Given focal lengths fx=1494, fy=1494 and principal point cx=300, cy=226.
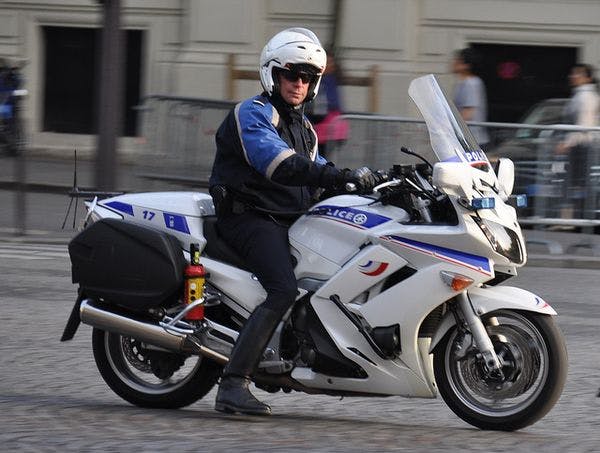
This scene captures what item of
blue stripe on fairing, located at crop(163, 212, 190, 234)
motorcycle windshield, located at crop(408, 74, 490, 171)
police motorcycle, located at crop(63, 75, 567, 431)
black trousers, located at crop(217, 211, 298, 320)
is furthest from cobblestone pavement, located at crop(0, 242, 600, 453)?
motorcycle windshield, located at crop(408, 74, 490, 171)

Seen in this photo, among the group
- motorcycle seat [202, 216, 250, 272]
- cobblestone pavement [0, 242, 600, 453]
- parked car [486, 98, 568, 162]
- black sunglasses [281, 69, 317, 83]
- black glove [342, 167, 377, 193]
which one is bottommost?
cobblestone pavement [0, 242, 600, 453]

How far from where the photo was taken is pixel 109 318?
21.6 feet

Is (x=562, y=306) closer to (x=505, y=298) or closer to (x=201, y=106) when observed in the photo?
(x=505, y=298)

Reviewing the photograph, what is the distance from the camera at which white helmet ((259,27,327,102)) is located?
629 centimetres

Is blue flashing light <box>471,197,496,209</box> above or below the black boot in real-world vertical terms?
above

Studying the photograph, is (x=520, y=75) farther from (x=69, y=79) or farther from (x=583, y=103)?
(x=583, y=103)

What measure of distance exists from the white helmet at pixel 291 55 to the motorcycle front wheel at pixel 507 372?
1275 millimetres

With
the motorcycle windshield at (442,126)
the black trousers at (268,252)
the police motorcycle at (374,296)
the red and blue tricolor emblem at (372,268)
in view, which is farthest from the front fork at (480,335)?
the black trousers at (268,252)

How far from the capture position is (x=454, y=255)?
19.8ft

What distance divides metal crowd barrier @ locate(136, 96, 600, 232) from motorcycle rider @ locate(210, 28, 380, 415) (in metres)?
6.33

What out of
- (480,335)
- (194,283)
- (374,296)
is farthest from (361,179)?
(194,283)

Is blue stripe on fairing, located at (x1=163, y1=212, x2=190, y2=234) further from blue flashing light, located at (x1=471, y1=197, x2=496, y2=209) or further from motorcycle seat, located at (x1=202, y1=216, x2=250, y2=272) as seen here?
blue flashing light, located at (x1=471, y1=197, x2=496, y2=209)

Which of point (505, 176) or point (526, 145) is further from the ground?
point (505, 176)

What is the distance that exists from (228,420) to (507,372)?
123cm
